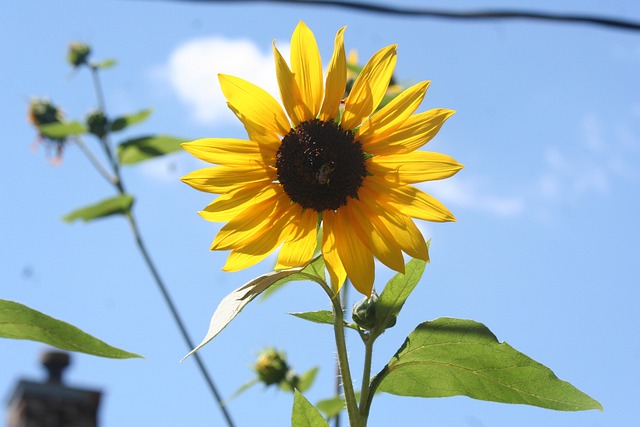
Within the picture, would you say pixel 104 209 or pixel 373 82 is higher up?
pixel 373 82

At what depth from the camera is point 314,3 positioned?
0.74 meters

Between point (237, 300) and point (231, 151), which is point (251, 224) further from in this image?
point (237, 300)

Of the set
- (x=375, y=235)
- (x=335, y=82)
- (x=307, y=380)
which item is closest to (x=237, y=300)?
(x=375, y=235)

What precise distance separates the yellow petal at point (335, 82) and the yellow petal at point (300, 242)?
0.36 feet

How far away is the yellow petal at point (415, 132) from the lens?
88cm

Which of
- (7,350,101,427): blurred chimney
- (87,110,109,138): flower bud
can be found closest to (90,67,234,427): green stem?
(87,110,109,138): flower bud

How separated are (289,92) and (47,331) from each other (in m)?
0.39

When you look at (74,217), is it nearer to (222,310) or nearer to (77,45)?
(77,45)

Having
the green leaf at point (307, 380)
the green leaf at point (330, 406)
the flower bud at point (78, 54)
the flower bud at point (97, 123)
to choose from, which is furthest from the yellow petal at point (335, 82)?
the flower bud at point (78, 54)

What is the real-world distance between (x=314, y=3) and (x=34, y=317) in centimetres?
34

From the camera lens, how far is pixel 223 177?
3.04 ft

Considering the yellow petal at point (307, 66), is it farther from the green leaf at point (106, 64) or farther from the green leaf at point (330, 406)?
the green leaf at point (106, 64)

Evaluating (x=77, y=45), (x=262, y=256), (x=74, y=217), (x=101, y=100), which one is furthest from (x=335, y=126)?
(x=77, y=45)

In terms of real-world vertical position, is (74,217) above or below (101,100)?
below
